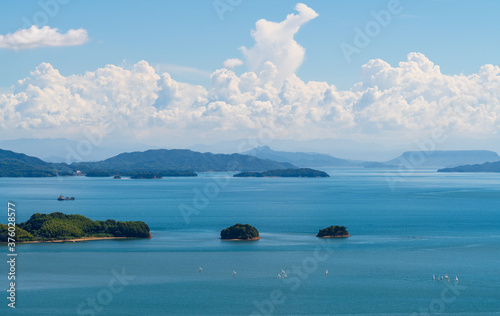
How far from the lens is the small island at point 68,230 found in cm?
7869

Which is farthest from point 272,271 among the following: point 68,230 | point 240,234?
point 68,230

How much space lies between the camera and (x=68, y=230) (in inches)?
3172

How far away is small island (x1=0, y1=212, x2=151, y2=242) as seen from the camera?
7869cm

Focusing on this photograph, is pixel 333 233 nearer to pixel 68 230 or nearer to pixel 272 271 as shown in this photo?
pixel 272 271

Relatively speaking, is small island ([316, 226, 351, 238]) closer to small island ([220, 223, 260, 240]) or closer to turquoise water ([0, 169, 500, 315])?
turquoise water ([0, 169, 500, 315])

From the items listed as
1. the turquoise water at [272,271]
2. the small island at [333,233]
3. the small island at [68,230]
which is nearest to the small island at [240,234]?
the turquoise water at [272,271]

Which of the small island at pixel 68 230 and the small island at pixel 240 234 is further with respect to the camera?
the small island at pixel 240 234

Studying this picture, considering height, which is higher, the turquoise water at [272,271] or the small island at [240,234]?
the small island at [240,234]

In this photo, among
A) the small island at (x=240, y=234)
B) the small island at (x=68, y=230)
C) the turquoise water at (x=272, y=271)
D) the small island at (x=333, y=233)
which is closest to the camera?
the turquoise water at (x=272, y=271)

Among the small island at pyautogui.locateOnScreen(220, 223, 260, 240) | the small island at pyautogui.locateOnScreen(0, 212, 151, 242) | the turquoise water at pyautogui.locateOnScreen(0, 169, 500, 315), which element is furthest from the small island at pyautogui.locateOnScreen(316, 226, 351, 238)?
the small island at pyautogui.locateOnScreen(0, 212, 151, 242)

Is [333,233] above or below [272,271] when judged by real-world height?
above

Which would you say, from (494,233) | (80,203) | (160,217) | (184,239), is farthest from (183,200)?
(494,233)

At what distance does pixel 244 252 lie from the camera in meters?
72.2

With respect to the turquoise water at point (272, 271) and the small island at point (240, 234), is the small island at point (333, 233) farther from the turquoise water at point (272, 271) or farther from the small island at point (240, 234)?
the small island at point (240, 234)
